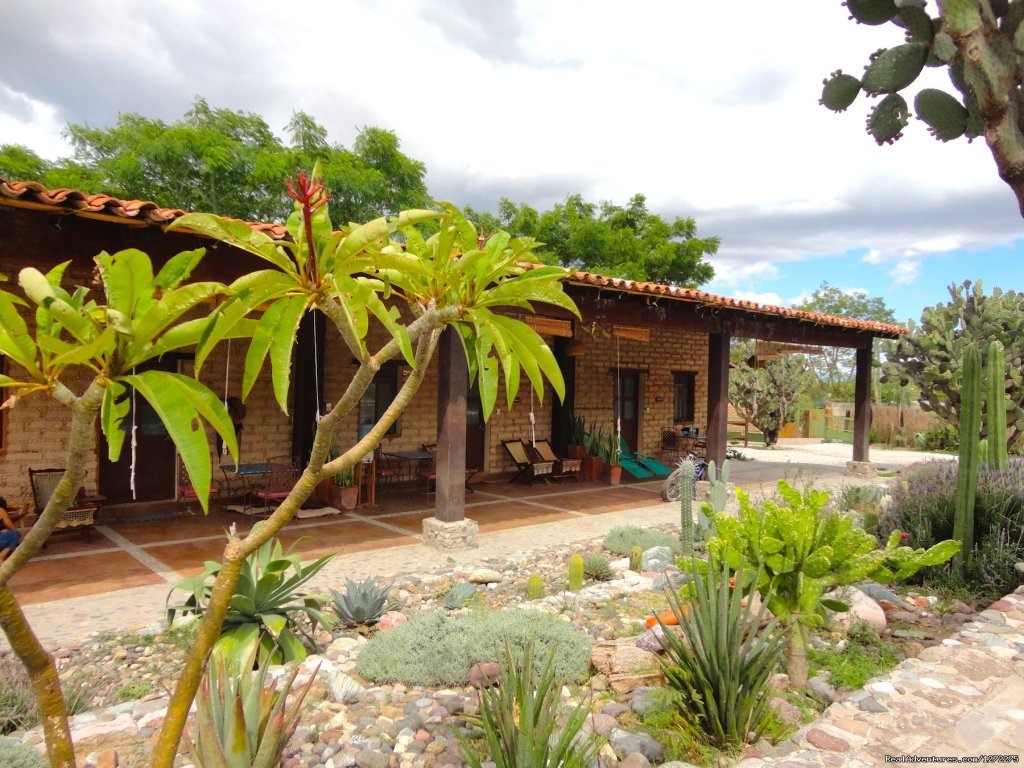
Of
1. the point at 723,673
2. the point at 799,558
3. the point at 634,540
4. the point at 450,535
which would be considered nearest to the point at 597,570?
the point at 634,540

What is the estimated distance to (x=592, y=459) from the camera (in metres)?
11.5

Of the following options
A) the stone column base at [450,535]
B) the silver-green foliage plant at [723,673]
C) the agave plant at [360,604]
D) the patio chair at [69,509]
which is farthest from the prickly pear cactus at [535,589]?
the patio chair at [69,509]

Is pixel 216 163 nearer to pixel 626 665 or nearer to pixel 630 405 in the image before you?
pixel 630 405

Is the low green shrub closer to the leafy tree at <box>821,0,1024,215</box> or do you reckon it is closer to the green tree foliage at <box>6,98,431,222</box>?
the leafy tree at <box>821,0,1024,215</box>

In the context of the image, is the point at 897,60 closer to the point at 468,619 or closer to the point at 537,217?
the point at 468,619

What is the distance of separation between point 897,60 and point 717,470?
7.58m

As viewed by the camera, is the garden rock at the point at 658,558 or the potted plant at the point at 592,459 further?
the potted plant at the point at 592,459

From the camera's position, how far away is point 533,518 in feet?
27.2

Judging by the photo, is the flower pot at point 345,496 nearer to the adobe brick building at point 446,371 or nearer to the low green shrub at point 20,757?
the adobe brick building at point 446,371

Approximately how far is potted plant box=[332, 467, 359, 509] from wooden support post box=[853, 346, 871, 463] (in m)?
9.62

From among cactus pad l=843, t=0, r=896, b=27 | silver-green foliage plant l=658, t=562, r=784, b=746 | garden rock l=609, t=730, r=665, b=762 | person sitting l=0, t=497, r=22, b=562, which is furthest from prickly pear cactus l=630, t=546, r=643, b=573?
person sitting l=0, t=497, r=22, b=562

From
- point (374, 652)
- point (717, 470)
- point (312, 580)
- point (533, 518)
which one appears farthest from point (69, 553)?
point (717, 470)

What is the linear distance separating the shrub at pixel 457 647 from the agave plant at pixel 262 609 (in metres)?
0.41

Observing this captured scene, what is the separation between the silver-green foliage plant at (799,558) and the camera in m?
3.60
